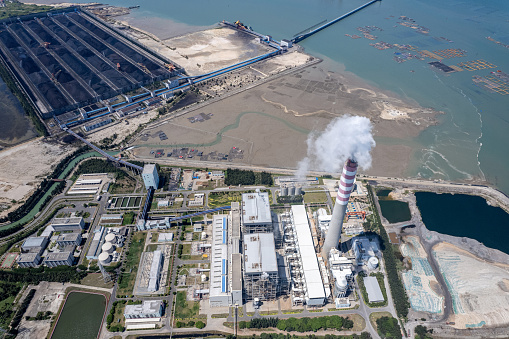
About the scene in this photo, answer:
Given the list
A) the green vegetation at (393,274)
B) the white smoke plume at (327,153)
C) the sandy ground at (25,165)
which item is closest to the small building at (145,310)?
the green vegetation at (393,274)

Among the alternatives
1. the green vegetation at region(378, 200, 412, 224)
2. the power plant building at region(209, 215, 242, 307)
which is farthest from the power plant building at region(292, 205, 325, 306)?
the green vegetation at region(378, 200, 412, 224)


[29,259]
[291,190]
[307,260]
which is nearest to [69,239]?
[29,259]

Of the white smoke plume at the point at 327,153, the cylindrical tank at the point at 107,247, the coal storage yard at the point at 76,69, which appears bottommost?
the cylindrical tank at the point at 107,247

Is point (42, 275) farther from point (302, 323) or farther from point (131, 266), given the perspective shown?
point (302, 323)

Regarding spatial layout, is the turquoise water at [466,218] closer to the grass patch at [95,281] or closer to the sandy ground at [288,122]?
the sandy ground at [288,122]

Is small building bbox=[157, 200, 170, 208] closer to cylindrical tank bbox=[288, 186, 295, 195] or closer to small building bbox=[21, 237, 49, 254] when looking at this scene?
small building bbox=[21, 237, 49, 254]

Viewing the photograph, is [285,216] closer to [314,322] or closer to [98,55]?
[314,322]

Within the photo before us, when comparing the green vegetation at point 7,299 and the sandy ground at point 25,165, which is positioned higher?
the sandy ground at point 25,165

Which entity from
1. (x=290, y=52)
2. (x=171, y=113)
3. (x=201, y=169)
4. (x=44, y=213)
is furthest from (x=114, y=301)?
(x=290, y=52)
